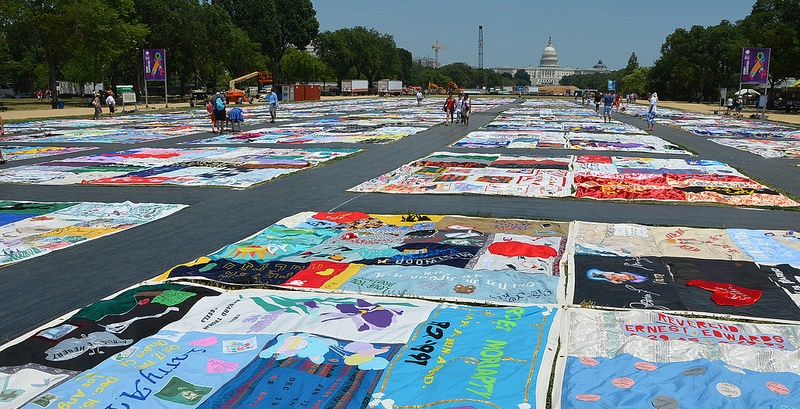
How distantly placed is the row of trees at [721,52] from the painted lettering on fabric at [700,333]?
5013 centimetres

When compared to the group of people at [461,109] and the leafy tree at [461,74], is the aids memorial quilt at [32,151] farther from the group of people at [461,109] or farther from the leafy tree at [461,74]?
the leafy tree at [461,74]

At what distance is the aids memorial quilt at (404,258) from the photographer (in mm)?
6805

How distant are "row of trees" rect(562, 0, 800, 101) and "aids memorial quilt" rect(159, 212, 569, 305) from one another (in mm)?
48327

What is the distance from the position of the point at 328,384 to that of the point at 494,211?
21.5 ft

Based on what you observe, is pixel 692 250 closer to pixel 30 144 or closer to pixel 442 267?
pixel 442 267

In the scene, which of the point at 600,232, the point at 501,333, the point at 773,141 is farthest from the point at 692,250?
the point at 773,141

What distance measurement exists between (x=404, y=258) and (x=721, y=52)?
3139 inches

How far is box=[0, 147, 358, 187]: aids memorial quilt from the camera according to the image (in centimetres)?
1398

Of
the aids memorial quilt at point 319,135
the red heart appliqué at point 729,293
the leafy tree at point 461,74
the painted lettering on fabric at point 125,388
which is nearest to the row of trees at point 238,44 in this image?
the aids memorial quilt at point 319,135

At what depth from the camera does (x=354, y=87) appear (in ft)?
293

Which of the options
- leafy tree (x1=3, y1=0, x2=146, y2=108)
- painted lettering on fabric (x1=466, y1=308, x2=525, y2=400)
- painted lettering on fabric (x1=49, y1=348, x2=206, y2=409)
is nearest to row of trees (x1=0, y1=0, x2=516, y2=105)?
leafy tree (x1=3, y1=0, x2=146, y2=108)

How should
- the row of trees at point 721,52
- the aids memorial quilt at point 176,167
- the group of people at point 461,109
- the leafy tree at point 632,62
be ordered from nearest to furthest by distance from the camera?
the aids memorial quilt at point 176,167
the group of people at point 461,109
the row of trees at point 721,52
the leafy tree at point 632,62

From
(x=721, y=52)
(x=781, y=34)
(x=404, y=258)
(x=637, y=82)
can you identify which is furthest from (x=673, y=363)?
(x=637, y=82)

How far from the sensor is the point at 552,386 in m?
4.64
